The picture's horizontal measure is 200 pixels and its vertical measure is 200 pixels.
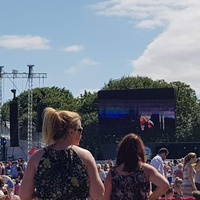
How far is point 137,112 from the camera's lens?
3934 cm

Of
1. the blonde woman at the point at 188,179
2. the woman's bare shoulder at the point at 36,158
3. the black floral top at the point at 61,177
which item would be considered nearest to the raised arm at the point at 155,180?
the black floral top at the point at 61,177

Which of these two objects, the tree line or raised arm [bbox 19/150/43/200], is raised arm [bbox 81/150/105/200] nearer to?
raised arm [bbox 19/150/43/200]

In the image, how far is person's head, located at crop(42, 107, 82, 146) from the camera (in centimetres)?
491

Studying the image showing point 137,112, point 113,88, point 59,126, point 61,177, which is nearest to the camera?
point 61,177

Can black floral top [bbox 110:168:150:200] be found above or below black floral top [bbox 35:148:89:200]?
below

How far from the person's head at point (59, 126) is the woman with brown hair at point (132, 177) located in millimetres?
1287

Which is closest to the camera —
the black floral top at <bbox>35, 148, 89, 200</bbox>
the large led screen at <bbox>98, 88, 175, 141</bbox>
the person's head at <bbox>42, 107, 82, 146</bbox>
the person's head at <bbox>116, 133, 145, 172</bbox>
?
the black floral top at <bbox>35, 148, 89, 200</bbox>

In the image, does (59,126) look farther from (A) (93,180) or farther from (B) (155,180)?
(B) (155,180)

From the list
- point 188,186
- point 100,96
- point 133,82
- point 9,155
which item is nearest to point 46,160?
point 188,186

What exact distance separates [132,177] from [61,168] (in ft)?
4.63

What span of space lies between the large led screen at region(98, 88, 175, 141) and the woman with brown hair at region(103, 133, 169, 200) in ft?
107

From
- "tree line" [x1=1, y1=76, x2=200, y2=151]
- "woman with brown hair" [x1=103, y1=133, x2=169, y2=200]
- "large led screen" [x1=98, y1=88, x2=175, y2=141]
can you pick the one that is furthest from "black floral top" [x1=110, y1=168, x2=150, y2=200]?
→ "tree line" [x1=1, y1=76, x2=200, y2=151]

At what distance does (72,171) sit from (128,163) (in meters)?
1.43

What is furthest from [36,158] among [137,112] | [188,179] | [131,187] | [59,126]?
[137,112]
